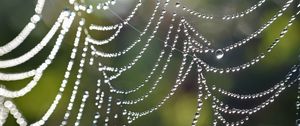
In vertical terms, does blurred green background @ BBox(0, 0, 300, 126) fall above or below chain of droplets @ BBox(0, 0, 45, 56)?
above

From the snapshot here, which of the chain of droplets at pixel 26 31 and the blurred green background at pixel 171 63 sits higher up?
the blurred green background at pixel 171 63

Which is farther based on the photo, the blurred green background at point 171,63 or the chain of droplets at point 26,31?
the blurred green background at point 171,63

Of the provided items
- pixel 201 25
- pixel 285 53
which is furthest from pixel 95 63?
pixel 285 53

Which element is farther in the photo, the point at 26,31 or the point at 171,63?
the point at 171,63

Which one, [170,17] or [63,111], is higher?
[170,17]

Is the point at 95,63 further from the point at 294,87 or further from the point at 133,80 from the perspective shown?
the point at 294,87

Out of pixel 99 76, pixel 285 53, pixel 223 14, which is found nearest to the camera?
pixel 99 76

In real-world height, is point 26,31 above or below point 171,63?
below

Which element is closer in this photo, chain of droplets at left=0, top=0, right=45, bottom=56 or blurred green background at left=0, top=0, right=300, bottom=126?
chain of droplets at left=0, top=0, right=45, bottom=56
